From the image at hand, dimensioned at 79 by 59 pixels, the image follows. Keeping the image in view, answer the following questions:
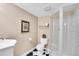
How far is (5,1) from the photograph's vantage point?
1539 mm

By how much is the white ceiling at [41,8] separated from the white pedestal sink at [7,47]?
1.92ft

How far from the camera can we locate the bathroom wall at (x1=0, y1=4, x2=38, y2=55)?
1497mm

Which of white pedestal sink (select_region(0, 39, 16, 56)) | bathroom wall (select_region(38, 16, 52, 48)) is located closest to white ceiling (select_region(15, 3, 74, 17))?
bathroom wall (select_region(38, 16, 52, 48))

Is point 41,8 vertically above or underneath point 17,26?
above

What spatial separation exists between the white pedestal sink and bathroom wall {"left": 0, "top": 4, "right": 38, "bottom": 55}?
0.06 m

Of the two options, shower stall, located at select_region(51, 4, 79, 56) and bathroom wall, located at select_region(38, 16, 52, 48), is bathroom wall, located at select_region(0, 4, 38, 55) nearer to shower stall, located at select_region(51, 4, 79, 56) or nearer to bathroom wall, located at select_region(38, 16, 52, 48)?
bathroom wall, located at select_region(38, 16, 52, 48)

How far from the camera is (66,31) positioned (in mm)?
1638

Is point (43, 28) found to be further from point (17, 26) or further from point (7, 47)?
point (7, 47)

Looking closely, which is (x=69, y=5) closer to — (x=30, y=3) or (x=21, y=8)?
(x=30, y=3)

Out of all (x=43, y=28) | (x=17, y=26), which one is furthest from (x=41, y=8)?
(x=17, y=26)

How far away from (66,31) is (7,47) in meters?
0.99

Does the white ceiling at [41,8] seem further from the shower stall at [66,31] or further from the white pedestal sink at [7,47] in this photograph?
the white pedestal sink at [7,47]

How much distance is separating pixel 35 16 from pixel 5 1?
0.53 metres

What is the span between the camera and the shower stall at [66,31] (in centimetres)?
159
